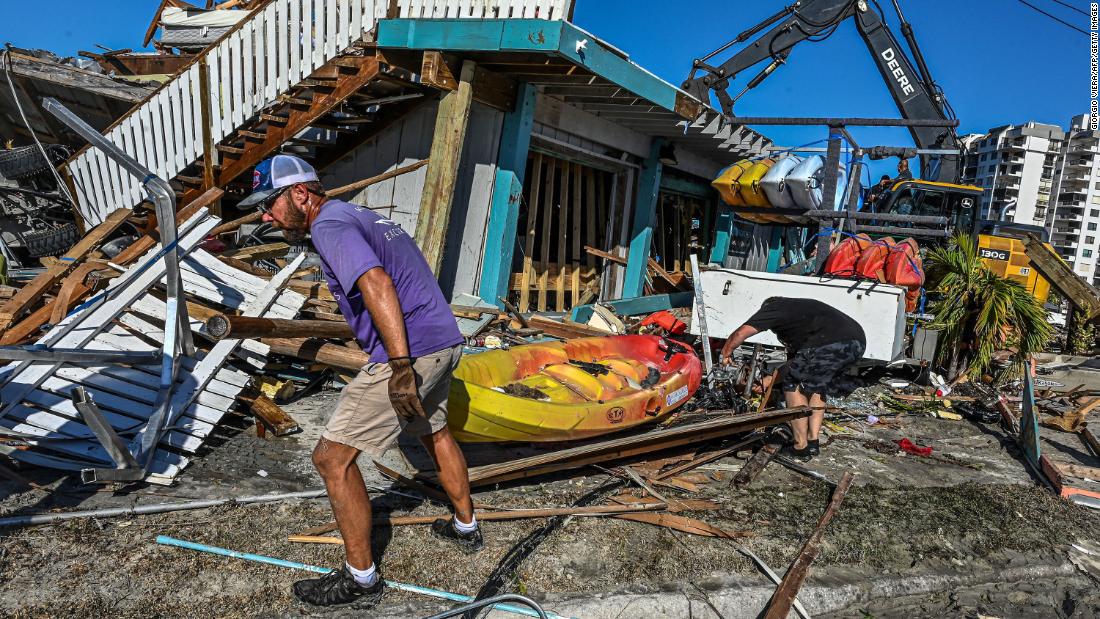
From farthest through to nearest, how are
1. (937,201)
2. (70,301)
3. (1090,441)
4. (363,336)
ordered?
(937,201)
(1090,441)
(70,301)
(363,336)

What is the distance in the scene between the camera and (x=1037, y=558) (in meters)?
4.41

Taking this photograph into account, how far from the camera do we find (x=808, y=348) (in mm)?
5797

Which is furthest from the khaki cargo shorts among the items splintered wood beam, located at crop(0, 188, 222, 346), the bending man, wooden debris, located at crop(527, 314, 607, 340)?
wooden debris, located at crop(527, 314, 607, 340)

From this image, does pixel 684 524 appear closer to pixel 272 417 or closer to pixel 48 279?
pixel 272 417

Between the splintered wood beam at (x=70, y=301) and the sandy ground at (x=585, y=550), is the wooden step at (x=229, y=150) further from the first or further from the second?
the sandy ground at (x=585, y=550)

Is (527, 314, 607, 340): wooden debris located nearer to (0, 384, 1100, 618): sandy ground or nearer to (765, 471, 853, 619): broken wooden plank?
(0, 384, 1100, 618): sandy ground

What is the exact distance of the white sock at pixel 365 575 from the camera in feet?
10.1

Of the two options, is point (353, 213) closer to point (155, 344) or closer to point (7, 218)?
point (155, 344)

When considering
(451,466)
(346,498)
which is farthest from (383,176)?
(346,498)

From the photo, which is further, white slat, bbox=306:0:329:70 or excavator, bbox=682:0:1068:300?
excavator, bbox=682:0:1068:300

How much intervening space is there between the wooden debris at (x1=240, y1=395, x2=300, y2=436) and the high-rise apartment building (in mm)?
28604

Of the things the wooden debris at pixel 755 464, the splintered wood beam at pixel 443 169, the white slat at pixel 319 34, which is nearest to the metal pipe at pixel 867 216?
the wooden debris at pixel 755 464

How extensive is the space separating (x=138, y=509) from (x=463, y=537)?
1.69 metres

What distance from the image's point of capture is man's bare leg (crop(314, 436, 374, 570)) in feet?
10.0
